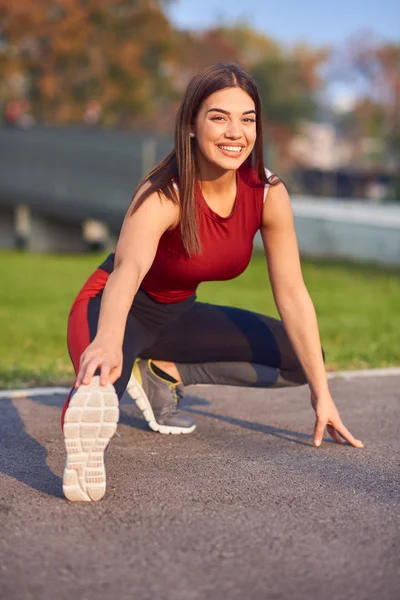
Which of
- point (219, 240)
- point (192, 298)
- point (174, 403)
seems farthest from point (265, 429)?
point (219, 240)

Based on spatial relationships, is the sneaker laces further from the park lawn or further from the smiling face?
the park lawn

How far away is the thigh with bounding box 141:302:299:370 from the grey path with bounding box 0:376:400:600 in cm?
39

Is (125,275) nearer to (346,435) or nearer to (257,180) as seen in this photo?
(257,180)

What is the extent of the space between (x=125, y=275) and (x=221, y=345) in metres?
0.98

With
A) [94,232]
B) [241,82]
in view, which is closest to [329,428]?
[241,82]

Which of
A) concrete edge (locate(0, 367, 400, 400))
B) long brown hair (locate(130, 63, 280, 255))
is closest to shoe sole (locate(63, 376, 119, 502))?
long brown hair (locate(130, 63, 280, 255))

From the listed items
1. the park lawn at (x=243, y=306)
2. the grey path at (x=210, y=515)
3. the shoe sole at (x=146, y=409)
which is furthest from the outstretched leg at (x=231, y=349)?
the park lawn at (x=243, y=306)

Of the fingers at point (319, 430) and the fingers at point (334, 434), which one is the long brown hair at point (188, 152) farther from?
the fingers at point (334, 434)

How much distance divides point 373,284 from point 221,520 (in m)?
9.30

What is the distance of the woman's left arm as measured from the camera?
4.25 meters

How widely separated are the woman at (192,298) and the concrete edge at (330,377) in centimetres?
119

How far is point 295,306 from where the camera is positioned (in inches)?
172

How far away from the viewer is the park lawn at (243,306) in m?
7.09

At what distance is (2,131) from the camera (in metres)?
26.3
